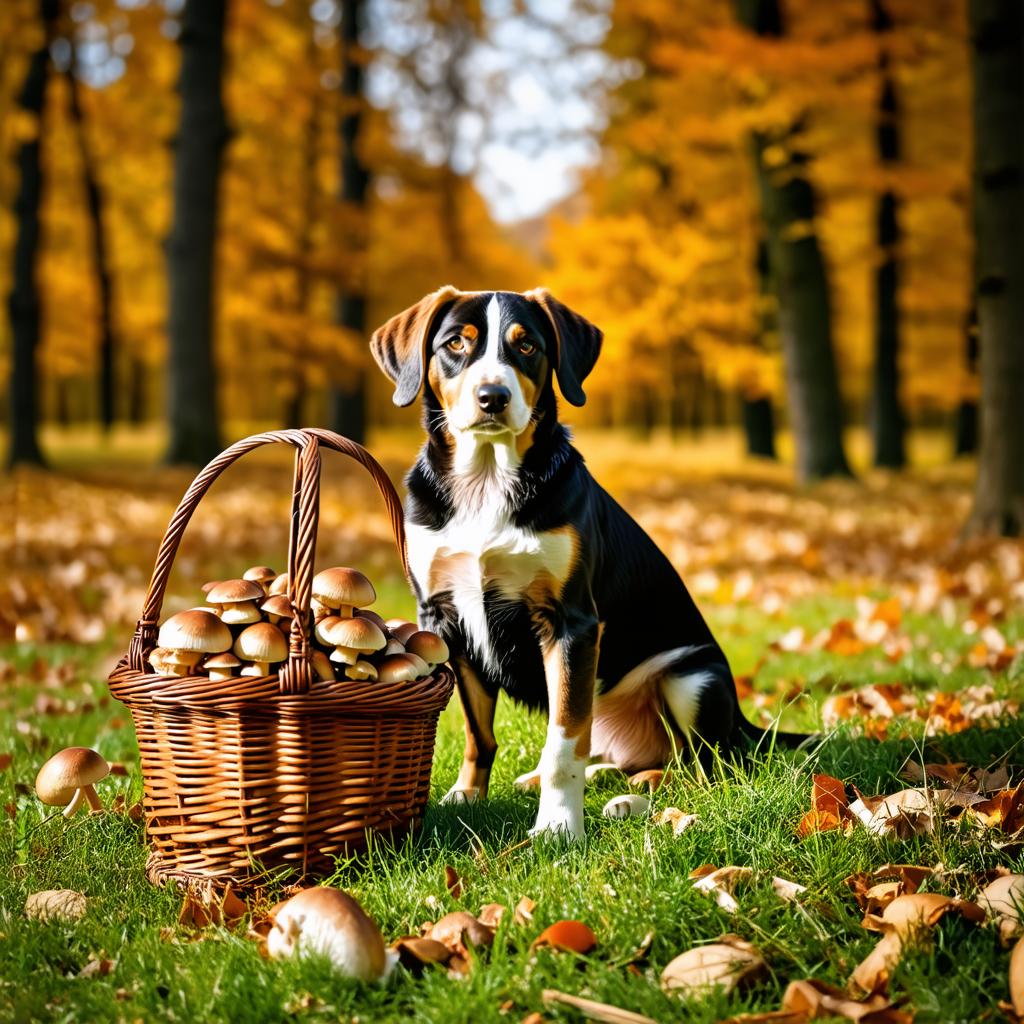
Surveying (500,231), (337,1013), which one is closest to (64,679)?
(337,1013)

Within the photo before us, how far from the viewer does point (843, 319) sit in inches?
1080

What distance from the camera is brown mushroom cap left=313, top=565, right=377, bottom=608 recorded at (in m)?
3.01

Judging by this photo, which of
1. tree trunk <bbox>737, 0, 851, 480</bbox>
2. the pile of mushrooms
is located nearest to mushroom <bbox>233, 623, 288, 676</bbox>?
the pile of mushrooms

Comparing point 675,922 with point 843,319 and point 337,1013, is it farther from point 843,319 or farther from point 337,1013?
point 843,319

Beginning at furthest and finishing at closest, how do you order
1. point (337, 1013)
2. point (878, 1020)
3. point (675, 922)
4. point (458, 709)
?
1. point (458, 709)
2. point (675, 922)
3. point (337, 1013)
4. point (878, 1020)

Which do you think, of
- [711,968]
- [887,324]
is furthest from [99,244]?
[711,968]

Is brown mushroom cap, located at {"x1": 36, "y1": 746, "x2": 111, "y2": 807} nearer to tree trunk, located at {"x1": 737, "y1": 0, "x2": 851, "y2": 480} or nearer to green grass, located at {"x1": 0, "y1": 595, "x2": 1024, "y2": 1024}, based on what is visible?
green grass, located at {"x1": 0, "y1": 595, "x2": 1024, "y2": 1024}

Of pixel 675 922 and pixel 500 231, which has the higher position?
pixel 500 231

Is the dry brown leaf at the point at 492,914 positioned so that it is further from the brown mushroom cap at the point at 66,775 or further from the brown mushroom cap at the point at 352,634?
the brown mushroom cap at the point at 66,775

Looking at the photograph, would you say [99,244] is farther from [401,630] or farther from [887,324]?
[401,630]

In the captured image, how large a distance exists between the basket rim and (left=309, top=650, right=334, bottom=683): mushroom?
0.03m

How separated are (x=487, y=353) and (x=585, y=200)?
23.4 metres

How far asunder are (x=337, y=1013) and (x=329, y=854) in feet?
2.32

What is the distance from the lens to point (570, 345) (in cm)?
325
